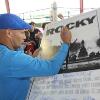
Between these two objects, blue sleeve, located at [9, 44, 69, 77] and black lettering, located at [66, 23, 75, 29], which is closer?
blue sleeve, located at [9, 44, 69, 77]

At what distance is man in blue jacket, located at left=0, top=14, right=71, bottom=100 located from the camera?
1.71m

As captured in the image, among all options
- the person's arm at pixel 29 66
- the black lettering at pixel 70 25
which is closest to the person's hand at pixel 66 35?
the black lettering at pixel 70 25

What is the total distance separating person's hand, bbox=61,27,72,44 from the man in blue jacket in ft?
0.11

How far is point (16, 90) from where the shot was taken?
1844 mm

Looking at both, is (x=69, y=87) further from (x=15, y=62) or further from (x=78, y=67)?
(x=15, y=62)

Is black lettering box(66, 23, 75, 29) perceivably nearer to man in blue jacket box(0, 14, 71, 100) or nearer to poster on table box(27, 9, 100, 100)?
poster on table box(27, 9, 100, 100)

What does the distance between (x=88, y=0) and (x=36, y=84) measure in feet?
33.3

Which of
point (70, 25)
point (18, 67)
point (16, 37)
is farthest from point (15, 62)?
point (70, 25)

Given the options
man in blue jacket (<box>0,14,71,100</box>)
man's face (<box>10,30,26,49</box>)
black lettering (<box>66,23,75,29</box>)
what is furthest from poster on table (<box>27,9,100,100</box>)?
man's face (<box>10,30,26,49</box>)

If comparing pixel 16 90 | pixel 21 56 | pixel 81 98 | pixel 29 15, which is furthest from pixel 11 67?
pixel 29 15

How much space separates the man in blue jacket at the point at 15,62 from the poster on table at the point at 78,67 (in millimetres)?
104

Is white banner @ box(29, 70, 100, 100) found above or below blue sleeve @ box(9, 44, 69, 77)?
below

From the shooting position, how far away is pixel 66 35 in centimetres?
195

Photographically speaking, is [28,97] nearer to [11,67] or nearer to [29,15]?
[11,67]
